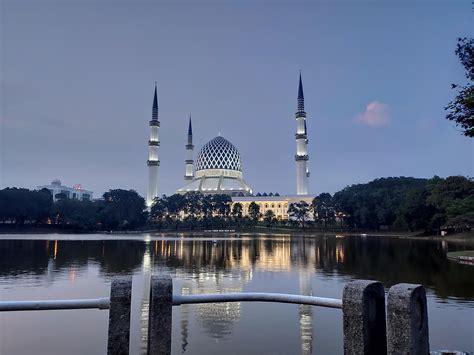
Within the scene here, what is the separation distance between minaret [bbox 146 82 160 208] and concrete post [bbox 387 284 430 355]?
328ft

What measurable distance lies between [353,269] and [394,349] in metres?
15.9

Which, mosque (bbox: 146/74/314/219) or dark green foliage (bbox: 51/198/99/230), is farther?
mosque (bbox: 146/74/314/219)

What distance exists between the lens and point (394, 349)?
436 cm

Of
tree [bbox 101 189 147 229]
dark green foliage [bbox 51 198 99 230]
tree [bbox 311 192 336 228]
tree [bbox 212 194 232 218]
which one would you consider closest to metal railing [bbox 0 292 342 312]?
tree [bbox 311 192 336 228]

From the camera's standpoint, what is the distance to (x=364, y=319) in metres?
4.54

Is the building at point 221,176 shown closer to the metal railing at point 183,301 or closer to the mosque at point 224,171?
the mosque at point 224,171

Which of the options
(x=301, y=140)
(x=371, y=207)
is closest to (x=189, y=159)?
(x=301, y=140)

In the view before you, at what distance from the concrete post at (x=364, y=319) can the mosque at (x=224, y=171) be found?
89.9m

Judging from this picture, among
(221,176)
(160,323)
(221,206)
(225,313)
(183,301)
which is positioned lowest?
(225,313)

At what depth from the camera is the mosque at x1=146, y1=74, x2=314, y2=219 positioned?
9656 cm

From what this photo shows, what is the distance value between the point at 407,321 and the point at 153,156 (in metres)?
101

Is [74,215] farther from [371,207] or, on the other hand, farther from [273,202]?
[371,207]

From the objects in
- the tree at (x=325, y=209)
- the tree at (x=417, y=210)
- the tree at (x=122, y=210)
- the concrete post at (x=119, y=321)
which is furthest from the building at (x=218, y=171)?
the concrete post at (x=119, y=321)

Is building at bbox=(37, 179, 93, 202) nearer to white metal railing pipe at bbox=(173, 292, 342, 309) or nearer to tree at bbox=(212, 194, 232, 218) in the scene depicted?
tree at bbox=(212, 194, 232, 218)
